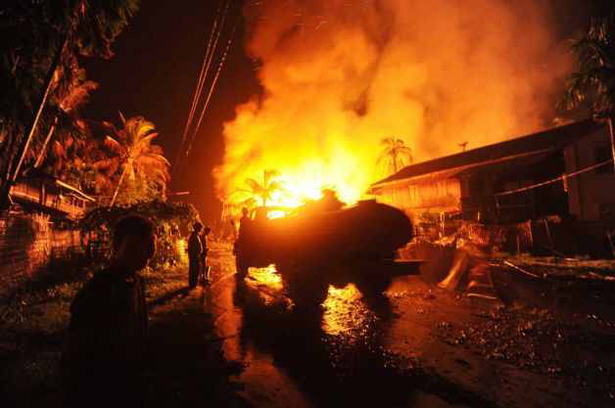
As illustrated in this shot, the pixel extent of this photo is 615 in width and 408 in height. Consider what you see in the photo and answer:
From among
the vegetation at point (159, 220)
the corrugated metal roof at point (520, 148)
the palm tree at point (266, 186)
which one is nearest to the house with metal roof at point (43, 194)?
the vegetation at point (159, 220)

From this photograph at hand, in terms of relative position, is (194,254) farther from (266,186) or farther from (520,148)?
(266,186)

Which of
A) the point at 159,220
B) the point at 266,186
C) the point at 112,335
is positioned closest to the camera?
the point at 112,335

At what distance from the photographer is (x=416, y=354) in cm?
490

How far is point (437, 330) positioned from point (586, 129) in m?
23.3

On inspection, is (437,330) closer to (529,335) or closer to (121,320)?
(529,335)

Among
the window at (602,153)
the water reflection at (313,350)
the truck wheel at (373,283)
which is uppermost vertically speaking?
the window at (602,153)

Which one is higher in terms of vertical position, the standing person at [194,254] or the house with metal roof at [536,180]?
the house with metal roof at [536,180]

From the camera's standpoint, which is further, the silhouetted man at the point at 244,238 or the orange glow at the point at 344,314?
the silhouetted man at the point at 244,238

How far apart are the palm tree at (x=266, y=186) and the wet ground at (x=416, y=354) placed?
30655mm

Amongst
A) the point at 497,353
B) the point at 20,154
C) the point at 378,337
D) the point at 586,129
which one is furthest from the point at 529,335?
the point at 586,129

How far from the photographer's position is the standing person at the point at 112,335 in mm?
1577

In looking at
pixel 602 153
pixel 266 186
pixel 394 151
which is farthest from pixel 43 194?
pixel 394 151

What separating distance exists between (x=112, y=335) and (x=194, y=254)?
9469 millimetres

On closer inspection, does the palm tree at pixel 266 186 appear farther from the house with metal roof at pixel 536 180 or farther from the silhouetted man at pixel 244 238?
the silhouetted man at pixel 244 238
